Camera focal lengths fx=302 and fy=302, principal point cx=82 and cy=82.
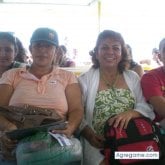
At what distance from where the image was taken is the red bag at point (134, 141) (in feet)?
5.50

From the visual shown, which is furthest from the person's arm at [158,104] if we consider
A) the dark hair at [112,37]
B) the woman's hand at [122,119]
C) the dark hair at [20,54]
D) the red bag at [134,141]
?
the dark hair at [20,54]

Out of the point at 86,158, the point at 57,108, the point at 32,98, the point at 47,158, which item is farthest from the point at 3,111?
the point at 86,158

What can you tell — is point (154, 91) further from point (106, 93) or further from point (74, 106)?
point (74, 106)

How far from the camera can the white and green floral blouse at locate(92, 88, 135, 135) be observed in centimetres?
211

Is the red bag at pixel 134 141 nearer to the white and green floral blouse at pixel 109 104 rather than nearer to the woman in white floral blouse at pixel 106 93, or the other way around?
the woman in white floral blouse at pixel 106 93

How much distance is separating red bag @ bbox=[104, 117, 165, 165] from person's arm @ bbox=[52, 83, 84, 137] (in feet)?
0.76

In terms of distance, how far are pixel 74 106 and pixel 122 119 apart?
A: 354 mm

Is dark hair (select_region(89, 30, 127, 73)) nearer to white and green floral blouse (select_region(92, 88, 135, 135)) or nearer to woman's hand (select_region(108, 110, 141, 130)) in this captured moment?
white and green floral blouse (select_region(92, 88, 135, 135))

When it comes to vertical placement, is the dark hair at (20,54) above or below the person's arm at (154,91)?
above

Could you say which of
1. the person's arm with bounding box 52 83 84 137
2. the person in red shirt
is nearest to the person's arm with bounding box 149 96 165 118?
the person in red shirt

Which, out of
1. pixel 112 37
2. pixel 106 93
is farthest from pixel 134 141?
pixel 112 37

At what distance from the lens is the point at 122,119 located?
1874 millimetres

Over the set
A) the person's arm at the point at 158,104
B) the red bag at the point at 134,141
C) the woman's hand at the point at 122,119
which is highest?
the person's arm at the point at 158,104

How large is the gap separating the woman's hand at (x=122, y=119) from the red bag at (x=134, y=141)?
0.03 meters
